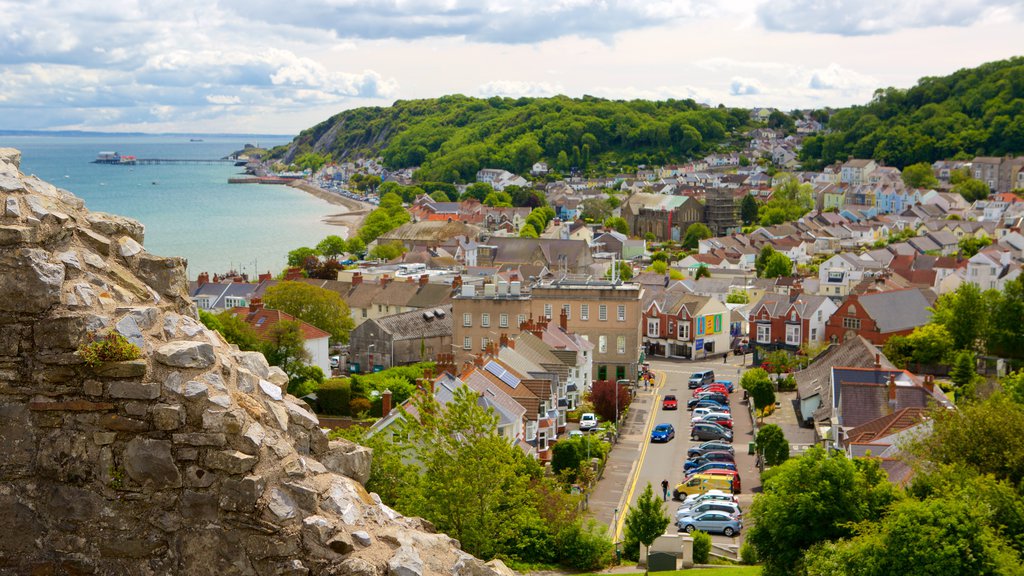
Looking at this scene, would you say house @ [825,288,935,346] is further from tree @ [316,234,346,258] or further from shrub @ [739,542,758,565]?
tree @ [316,234,346,258]

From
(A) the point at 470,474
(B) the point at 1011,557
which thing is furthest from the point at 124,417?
(B) the point at 1011,557

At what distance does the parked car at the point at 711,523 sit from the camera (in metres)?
28.9

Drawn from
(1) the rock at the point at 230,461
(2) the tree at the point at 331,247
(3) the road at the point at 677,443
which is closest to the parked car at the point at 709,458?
(3) the road at the point at 677,443

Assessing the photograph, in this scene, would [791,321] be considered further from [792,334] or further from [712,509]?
[712,509]

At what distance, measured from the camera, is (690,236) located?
12062 centimetres

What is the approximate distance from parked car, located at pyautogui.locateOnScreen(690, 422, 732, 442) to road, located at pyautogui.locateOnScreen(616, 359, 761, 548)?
14.3 inches

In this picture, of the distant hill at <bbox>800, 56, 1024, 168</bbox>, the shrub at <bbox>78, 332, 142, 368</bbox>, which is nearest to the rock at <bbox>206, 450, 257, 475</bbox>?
the shrub at <bbox>78, 332, 142, 368</bbox>

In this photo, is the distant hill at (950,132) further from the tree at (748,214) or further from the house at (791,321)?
the house at (791,321)

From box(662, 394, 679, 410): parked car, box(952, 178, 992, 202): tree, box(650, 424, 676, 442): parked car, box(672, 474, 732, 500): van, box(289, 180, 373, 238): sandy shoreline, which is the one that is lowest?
box(289, 180, 373, 238): sandy shoreline

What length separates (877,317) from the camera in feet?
193

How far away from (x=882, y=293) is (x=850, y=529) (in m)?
42.6

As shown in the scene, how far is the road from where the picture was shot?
32969 millimetres

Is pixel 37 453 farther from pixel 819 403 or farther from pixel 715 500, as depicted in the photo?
pixel 819 403

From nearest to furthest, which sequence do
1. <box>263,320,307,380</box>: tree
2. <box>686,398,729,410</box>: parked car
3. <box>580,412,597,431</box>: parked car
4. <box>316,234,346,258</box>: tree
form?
<box>580,412,597,431</box>: parked car, <box>263,320,307,380</box>: tree, <box>686,398,729,410</box>: parked car, <box>316,234,346,258</box>: tree
